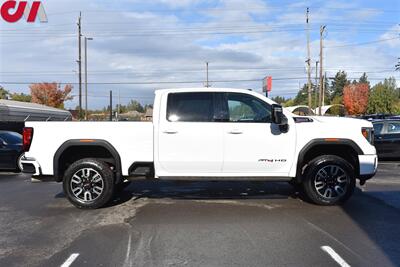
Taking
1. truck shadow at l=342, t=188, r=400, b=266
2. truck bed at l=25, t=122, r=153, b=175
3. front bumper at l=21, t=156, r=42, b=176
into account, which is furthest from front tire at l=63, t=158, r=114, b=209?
truck shadow at l=342, t=188, r=400, b=266

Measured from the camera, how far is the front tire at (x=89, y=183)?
8.17 m

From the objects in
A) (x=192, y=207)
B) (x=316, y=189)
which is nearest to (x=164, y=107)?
(x=192, y=207)

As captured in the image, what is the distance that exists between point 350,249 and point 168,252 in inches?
89.0

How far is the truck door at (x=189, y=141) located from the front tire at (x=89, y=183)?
3.06 ft

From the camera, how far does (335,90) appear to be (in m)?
146

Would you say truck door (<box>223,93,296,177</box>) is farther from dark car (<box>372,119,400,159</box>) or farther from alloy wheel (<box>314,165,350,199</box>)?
dark car (<box>372,119,400,159</box>)

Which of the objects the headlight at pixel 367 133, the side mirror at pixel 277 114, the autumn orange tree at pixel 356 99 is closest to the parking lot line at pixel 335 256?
the side mirror at pixel 277 114

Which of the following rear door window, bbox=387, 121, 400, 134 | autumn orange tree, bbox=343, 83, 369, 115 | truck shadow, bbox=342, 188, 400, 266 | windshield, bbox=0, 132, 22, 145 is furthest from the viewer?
autumn orange tree, bbox=343, 83, 369, 115

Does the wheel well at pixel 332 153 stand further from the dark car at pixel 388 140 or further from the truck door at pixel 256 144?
the dark car at pixel 388 140

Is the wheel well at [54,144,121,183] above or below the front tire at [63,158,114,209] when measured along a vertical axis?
above

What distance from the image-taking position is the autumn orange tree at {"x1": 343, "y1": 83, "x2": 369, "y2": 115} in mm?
97125

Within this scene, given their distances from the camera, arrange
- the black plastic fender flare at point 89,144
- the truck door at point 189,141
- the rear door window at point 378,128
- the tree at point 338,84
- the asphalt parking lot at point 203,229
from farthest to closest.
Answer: the tree at point 338,84 → the rear door window at point 378,128 → the black plastic fender flare at point 89,144 → the truck door at point 189,141 → the asphalt parking lot at point 203,229

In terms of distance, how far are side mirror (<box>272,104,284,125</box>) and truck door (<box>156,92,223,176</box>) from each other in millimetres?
913

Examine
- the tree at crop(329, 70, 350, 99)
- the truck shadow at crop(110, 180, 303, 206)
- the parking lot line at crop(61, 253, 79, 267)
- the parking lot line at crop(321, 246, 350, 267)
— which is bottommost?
the parking lot line at crop(61, 253, 79, 267)
